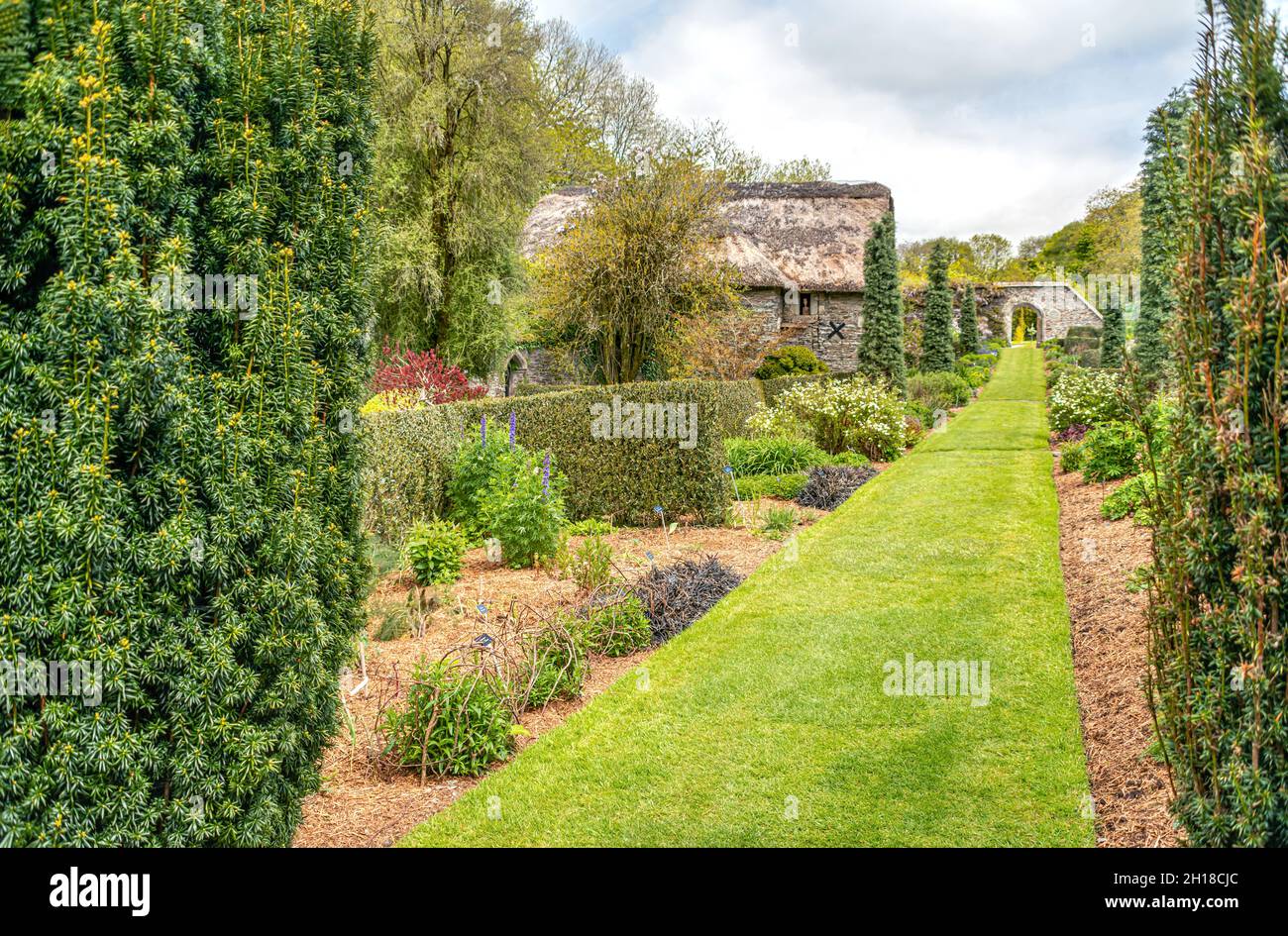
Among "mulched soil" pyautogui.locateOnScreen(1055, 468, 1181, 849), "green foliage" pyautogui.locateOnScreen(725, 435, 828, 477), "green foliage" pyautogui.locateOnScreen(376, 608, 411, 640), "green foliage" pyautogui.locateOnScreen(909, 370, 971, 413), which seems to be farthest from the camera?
"green foliage" pyautogui.locateOnScreen(909, 370, 971, 413)

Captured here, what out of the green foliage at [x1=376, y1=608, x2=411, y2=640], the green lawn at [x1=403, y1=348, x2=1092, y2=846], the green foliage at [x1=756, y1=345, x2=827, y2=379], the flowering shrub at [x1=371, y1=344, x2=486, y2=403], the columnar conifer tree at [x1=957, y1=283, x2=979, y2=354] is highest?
the columnar conifer tree at [x1=957, y1=283, x2=979, y2=354]

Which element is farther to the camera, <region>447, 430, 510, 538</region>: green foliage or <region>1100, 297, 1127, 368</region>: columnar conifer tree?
<region>1100, 297, 1127, 368</region>: columnar conifer tree

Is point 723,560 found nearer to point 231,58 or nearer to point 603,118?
point 231,58

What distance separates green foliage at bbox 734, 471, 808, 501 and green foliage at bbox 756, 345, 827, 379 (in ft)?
32.0

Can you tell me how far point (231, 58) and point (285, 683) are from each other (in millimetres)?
2339

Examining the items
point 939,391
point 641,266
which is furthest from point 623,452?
point 939,391

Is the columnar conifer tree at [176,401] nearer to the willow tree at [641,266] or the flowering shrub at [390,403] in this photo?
the flowering shrub at [390,403]

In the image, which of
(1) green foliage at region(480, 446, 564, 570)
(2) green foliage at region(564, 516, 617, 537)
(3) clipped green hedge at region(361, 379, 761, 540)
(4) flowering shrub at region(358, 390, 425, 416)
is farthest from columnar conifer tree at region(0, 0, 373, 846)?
(3) clipped green hedge at region(361, 379, 761, 540)

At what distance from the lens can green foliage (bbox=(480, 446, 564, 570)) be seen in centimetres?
888

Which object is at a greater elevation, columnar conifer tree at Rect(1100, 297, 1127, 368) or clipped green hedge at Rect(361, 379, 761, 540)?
columnar conifer tree at Rect(1100, 297, 1127, 368)

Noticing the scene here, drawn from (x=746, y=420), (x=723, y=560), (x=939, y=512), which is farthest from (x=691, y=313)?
(x=723, y=560)

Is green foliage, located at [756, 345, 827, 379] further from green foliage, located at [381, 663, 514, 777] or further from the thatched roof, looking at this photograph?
green foliage, located at [381, 663, 514, 777]

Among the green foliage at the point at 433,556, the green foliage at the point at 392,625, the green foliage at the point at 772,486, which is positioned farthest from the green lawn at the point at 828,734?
the green foliage at the point at 772,486

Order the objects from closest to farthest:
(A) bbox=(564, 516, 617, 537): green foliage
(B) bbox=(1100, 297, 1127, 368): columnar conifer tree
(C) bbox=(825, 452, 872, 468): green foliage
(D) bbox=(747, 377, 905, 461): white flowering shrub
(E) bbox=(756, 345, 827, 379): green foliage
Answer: (A) bbox=(564, 516, 617, 537): green foliage < (C) bbox=(825, 452, 872, 468): green foliage < (D) bbox=(747, 377, 905, 461): white flowering shrub < (E) bbox=(756, 345, 827, 379): green foliage < (B) bbox=(1100, 297, 1127, 368): columnar conifer tree
